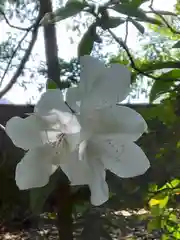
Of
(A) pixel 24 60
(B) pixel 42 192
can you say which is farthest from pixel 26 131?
(A) pixel 24 60

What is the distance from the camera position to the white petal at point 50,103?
278mm

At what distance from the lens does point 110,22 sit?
473 millimetres

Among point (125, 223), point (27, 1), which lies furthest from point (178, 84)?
point (27, 1)

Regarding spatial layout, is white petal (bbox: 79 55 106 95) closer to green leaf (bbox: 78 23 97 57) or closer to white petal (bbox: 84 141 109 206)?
white petal (bbox: 84 141 109 206)

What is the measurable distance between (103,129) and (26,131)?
50mm

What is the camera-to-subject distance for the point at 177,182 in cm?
63

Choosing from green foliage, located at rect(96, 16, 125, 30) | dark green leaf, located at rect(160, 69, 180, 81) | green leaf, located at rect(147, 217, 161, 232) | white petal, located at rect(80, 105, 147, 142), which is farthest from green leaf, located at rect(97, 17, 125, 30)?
green leaf, located at rect(147, 217, 161, 232)

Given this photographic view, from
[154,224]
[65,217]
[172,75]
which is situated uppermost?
[172,75]

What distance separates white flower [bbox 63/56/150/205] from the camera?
0.92ft

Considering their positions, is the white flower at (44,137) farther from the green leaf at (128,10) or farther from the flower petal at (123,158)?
the green leaf at (128,10)

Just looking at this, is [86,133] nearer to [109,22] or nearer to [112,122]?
[112,122]

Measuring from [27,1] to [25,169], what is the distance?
745 millimetres

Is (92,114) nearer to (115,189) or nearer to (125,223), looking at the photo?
(115,189)

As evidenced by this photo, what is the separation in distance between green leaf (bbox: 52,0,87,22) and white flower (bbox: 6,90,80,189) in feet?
0.57
